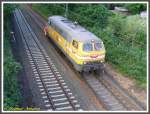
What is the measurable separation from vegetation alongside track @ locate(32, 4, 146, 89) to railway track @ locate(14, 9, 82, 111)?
4195 mm

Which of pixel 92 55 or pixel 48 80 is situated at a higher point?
pixel 92 55

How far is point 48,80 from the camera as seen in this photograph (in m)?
20.2

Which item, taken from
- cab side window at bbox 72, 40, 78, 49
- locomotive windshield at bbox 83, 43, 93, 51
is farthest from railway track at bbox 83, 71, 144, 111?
cab side window at bbox 72, 40, 78, 49

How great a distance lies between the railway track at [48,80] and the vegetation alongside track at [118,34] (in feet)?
13.8

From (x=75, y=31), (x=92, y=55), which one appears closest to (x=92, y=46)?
(x=92, y=55)

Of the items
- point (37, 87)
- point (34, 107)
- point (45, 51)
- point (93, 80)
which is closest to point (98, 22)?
point (45, 51)

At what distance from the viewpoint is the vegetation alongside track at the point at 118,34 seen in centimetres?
2148

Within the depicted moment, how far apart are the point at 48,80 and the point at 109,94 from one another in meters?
3.84

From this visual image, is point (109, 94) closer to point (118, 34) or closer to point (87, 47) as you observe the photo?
point (87, 47)

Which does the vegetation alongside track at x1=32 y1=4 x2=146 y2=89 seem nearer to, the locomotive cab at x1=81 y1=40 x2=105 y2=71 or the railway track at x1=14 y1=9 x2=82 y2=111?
the locomotive cab at x1=81 y1=40 x2=105 y2=71

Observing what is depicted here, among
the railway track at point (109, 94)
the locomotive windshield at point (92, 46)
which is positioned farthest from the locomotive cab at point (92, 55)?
the railway track at point (109, 94)

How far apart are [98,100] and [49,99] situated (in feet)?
8.45

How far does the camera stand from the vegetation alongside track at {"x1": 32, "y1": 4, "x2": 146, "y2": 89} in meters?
21.5

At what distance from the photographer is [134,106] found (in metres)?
17.4
